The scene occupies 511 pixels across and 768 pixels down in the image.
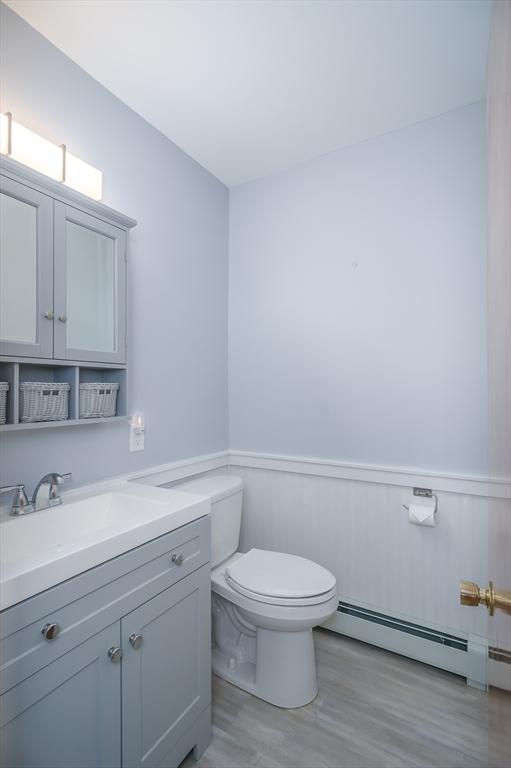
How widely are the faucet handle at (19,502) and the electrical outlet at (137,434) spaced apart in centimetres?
51

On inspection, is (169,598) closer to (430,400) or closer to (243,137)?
(430,400)

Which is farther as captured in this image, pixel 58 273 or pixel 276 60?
pixel 276 60

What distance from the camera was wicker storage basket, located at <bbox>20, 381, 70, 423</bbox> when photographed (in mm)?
1219

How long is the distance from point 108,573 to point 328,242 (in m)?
1.82

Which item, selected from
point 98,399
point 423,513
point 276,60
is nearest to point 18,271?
point 98,399

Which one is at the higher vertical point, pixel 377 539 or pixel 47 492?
pixel 47 492

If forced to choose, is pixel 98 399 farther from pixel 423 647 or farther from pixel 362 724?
pixel 423 647

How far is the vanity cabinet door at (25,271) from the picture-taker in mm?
1167

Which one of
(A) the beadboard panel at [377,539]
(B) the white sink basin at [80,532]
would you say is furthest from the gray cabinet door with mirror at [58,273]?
(A) the beadboard panel at [377,539]

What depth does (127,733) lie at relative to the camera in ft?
3.43

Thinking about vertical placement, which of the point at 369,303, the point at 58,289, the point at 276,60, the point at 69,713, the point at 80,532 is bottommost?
the point at 69,713

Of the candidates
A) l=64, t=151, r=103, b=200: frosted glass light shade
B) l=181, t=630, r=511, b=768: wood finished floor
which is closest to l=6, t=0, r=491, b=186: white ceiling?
l=64, t=151, r=103, b=200: frosted glass light shade

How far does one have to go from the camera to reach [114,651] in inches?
39.5

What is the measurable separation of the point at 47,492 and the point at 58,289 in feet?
2.24
